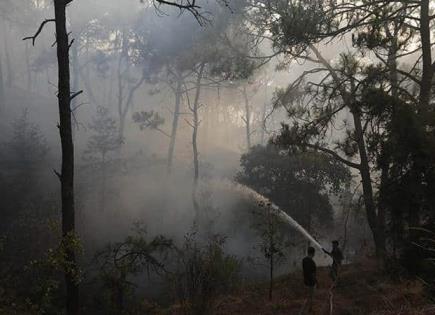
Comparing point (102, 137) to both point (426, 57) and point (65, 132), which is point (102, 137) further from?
point (426, 57)

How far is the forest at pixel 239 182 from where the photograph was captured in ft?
31.4

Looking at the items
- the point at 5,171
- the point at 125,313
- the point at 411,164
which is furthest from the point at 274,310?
the point at 5,171

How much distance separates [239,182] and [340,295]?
15.3 metres

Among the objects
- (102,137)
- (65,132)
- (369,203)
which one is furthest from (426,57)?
(102,137)

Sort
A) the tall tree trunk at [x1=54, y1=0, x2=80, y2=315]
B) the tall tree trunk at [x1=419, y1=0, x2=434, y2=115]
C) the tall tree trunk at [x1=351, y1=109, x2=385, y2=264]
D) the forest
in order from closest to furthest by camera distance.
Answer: the tall tree trunk at [x1=54, y1=0, x2=80, y2=315] < the forest < the tall tree trunk at [x1=419, y1=0, x2=434, y2=115] < the tall tree trunk at [x1=351, y1=109, x2=385, y2=264]

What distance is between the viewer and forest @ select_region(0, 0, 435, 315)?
9586 mm

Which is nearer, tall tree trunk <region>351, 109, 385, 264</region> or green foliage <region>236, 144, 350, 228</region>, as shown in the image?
tall tree trunk <region>351, 109, 385, 264</region>

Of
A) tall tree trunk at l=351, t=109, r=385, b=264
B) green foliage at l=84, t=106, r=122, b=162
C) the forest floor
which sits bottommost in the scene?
the forest floor

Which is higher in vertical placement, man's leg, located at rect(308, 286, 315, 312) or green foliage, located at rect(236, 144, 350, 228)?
green foliage, located at rect(236, 144, 350, 228)

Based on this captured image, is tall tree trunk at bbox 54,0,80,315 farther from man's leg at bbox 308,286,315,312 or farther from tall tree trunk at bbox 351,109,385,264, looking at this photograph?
tall tree trunk at bbox 351,109,385,264

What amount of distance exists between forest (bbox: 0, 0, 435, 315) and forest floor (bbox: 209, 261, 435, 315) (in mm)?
75

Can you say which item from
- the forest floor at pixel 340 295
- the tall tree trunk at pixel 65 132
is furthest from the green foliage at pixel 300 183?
the tall tree trunk at pixel 65 132

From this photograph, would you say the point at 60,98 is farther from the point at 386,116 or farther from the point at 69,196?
the point at 386,116

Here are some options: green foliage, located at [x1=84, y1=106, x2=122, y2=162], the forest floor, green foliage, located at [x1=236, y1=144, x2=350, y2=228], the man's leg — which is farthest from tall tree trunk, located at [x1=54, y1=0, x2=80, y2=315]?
green foliage, located at [x1=84, y1=106, x2=122, y2=162]
